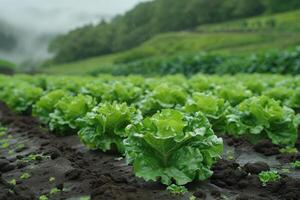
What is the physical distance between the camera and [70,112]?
886 cm

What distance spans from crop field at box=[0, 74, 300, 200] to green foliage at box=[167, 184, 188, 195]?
0.04 ft

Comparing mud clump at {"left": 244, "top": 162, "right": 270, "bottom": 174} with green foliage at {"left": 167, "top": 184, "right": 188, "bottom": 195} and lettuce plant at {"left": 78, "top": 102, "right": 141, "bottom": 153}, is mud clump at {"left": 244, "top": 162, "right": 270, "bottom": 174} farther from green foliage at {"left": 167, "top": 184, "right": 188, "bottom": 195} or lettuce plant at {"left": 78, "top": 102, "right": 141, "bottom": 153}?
lettuce plant at {"left": 78, "top": 102, "right": 141, "bottom": 153}

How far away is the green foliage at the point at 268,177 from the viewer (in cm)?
586

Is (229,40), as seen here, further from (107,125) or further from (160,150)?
(160,150)

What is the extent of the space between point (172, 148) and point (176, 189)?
0.48 meters

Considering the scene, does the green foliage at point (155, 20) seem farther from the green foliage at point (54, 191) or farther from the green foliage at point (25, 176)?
the green foliage at point (54, 191)

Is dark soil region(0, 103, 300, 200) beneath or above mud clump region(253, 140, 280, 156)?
above

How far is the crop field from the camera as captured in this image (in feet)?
18.2

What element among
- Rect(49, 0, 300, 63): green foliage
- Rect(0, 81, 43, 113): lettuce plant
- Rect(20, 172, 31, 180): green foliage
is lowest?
Rect(20, 172, 31, 180): green foliage

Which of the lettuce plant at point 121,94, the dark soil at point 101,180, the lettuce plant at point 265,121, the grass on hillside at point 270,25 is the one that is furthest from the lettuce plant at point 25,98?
the grass on hillside at point 270,25

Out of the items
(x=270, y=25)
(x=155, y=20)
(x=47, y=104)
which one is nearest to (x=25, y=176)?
(x=47, y=104)

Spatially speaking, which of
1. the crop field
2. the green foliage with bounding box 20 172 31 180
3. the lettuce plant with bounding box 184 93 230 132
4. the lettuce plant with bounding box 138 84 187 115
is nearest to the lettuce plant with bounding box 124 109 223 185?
the crop field

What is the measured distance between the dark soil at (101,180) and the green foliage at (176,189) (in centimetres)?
6

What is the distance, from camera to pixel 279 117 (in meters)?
7.57
